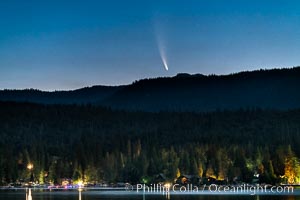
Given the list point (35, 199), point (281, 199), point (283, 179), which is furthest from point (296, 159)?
point (35, 199)

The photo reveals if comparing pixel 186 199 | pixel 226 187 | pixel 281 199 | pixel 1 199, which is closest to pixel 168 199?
pixel 186 199

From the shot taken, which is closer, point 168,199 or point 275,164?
point 168,199

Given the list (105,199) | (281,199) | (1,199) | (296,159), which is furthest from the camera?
(296,159)

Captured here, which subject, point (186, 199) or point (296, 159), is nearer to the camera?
point (186, 199)

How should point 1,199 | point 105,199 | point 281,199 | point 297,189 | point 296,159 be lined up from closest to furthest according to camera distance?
point 281,199
point 105,199
point 1,199
point 297,189
point 296,159

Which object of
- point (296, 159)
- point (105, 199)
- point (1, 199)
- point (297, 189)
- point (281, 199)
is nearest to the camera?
point (281, 199)

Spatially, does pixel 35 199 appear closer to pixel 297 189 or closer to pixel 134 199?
pixel 134 199

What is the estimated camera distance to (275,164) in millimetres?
194875

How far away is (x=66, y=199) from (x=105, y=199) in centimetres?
939

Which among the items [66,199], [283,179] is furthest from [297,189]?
[66,199]

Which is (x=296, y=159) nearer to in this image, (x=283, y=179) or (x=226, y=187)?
(x=283, y=179)

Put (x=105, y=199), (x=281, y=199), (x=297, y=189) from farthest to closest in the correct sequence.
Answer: (x=297, y=189) < (x=105, y=199) < (x=281, y=199)

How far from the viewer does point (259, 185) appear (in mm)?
194875

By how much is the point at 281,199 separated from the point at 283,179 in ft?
232
